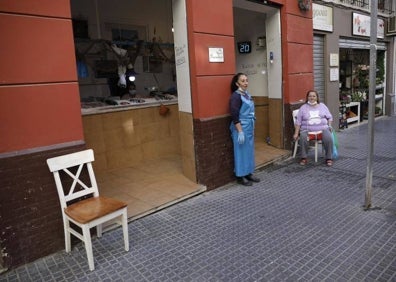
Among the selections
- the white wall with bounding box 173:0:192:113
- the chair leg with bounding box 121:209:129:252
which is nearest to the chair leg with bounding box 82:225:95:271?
the chair leg with bounding box 121:209:129:252

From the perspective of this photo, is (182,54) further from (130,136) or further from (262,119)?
(262,119)

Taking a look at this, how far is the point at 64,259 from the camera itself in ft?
10.7

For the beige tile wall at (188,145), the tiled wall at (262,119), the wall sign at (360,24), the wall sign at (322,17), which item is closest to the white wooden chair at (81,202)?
the beige tile wall at (188,145)

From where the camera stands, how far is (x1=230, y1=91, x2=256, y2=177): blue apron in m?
4.96

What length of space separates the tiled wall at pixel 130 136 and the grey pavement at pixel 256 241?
1.92 m

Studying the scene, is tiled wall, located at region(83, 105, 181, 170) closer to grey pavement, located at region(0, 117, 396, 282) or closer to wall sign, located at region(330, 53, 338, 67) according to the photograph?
grey pavement, located at region(0, 117, 396, 282)

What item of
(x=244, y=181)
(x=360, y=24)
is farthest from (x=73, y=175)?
(x=360, y=24)

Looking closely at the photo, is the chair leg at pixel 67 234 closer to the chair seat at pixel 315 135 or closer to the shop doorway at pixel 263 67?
the shop doorway at pixel 263 67

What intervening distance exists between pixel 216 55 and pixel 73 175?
270 centimetres

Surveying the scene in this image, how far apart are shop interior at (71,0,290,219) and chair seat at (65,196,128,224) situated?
2.48 feet

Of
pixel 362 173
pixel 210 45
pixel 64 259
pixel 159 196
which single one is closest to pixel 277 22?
pixel 210 45

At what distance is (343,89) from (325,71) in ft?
7.53

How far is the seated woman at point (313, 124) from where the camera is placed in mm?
6094

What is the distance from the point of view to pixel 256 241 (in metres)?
3.46
